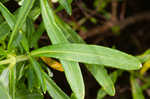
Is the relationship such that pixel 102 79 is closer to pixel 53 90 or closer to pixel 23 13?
pixel 53 90

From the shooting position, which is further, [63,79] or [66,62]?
[63,79]

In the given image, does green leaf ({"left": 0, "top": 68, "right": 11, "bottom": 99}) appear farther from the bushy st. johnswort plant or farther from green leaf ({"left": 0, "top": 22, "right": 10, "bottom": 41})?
green leaf ({"left": 0, "top": 22, "right": 10, "bottom": 41})

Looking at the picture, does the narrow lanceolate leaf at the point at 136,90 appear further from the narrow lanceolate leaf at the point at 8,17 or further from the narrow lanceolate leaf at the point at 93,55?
the narrow lanceolate leaf at the point at 8,17

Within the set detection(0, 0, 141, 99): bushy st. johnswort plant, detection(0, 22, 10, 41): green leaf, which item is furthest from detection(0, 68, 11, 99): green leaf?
detection(0, 22, 10, 41): green leaf

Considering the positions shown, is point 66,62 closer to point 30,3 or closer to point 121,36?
point 30,3

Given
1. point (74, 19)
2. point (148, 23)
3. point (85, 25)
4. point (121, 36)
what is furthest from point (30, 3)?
point (148, 23)

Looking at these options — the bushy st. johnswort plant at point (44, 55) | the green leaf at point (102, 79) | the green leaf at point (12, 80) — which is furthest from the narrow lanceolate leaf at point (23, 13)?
the green leaf at point (102, 79)

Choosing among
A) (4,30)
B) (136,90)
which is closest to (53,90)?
(4,30)

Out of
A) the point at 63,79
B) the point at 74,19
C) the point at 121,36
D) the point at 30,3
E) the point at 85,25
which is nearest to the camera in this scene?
the point at 30,3
